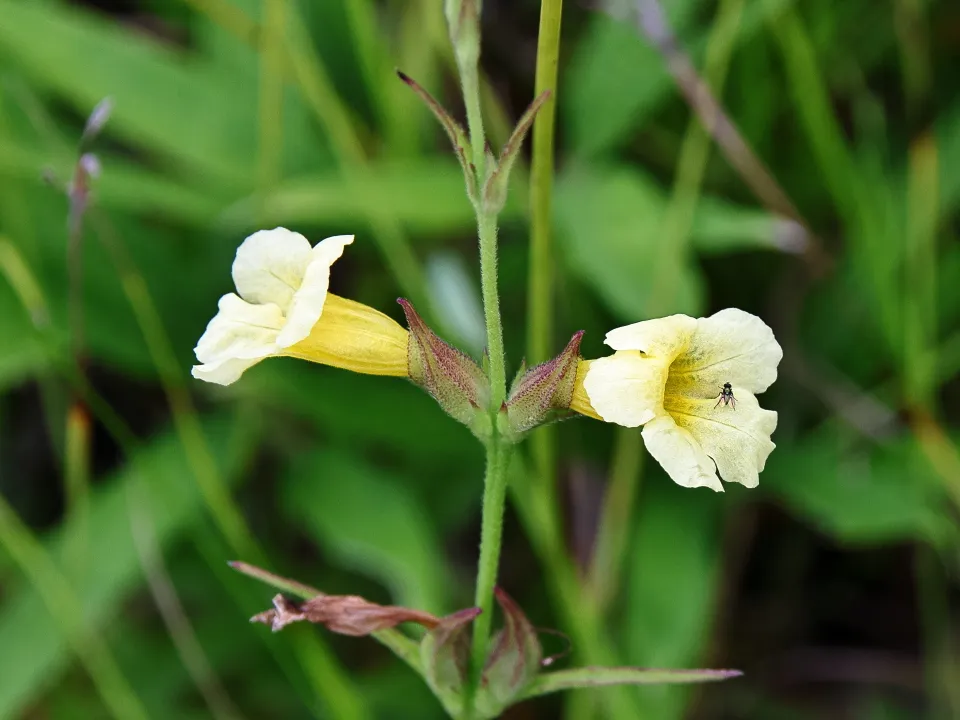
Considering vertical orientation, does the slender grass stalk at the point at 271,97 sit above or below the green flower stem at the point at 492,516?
above

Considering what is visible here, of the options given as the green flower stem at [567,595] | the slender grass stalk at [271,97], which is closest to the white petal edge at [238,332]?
the green flower stem at [567,595]

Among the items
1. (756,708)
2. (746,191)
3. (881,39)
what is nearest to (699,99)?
(746,191)

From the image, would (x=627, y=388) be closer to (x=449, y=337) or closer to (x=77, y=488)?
(x=449, y=337)

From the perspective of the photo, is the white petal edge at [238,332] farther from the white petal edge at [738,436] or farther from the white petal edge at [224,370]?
the white petal edge at [738,436]

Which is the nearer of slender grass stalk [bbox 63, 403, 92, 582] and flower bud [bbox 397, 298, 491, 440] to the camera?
flower bud [bbox 397, 298, 491, 440]

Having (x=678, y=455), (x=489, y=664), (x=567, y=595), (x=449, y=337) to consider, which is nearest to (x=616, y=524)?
(x=567, y=595)

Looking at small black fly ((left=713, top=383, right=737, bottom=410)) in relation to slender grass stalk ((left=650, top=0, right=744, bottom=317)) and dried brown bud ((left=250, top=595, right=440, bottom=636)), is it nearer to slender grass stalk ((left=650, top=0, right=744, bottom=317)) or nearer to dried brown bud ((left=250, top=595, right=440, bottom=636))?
dried brown bud ((left=250, top=595, right=440, bottom=636))

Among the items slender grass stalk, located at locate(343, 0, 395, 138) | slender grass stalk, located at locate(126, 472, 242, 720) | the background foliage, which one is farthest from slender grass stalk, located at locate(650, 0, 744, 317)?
slender grass stalk, located at locate(126, 472, 242, 720)
